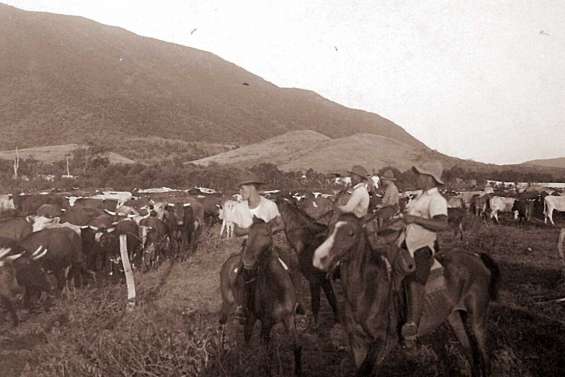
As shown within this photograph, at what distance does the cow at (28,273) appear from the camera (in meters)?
9.18

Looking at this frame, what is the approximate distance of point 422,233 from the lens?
5.40 metres

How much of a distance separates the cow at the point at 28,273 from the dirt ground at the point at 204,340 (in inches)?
15.6

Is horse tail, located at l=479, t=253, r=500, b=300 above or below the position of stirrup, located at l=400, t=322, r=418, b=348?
above

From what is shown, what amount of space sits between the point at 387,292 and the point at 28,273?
748cm

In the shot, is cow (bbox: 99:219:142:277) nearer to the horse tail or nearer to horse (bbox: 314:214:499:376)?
horse (bbox: 314:214:499:376)

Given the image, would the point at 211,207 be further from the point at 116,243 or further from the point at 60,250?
the point at 60,250

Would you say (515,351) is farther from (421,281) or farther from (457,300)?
→ (421,281)

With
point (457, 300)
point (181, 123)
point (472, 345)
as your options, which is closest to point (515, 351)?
point (472, 345)

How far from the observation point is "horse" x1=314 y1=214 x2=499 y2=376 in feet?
15.9

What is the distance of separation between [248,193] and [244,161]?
62.5 meters

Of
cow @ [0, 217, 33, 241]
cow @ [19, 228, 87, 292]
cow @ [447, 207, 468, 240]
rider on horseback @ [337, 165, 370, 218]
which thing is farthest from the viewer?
cow @ [447, 207, 468, 240]

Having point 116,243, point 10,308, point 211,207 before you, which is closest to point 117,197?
point 211,207

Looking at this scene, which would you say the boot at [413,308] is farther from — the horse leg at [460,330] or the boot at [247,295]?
the boot at [247,295]

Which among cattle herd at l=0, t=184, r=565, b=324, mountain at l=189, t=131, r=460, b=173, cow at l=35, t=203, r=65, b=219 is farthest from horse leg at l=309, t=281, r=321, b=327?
mountain at l=189, t=131, r=460, b=173
